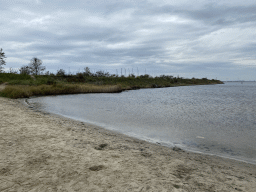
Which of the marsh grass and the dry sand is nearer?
the dry sand

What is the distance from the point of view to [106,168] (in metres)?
3.66

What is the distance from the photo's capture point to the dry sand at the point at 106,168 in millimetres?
3006

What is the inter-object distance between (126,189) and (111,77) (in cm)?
5875

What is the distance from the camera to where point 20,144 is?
491 cm

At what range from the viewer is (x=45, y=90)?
88.6ft

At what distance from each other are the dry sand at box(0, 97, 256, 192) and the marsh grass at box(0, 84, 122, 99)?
17.8 metres

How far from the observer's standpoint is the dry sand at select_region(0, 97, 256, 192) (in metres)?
3.01

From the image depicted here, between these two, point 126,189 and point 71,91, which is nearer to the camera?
point 126,189

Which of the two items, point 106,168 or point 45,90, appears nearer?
point 106,168

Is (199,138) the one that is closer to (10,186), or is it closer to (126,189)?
(126,189)

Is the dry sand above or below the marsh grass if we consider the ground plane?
below

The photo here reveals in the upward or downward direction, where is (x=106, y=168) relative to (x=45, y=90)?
downward

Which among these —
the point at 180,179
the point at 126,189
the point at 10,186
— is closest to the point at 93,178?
the point at 126,189

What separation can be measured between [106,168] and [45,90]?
26.2m
